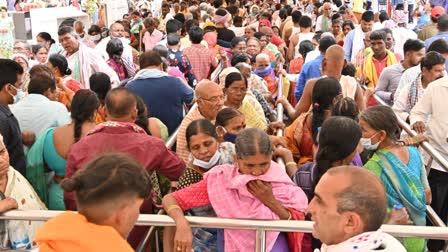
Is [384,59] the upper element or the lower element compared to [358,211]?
lower

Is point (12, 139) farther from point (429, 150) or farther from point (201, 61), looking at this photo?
point (201, 61)

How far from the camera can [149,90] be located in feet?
16.3

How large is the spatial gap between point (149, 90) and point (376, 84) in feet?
8.32

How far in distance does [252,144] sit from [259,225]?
0.41 meters

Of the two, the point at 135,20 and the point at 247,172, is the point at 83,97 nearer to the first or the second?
the point at 247,172

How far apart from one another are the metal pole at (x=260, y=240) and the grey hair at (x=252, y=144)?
14.7 inches

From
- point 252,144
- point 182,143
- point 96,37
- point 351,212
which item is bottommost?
point 96,37

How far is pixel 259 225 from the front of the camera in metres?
2.54

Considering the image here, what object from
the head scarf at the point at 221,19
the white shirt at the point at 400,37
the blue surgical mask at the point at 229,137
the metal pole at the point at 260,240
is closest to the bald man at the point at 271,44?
the head scarf at the point at 221,19

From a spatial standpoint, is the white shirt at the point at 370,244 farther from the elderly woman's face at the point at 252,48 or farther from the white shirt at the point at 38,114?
the elderly woman's face at the point at 252,48

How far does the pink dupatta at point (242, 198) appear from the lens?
271 centimetres

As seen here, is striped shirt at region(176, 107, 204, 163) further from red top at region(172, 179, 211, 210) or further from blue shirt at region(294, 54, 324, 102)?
blue shirt at region(294, 54, 324, 102)

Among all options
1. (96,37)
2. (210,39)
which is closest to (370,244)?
(210,39)

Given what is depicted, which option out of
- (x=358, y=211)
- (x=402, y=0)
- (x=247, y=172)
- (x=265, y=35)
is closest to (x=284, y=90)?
(x=265, y=35)
